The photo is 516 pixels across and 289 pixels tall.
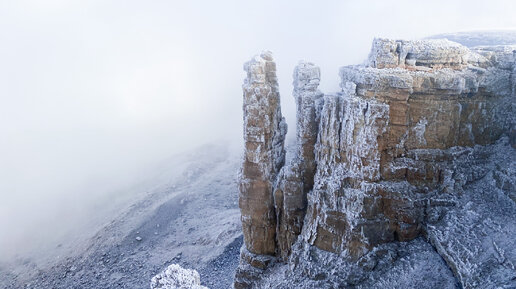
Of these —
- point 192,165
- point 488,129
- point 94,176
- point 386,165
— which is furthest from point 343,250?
point 94,176

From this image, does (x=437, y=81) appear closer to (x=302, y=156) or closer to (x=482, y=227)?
(x=482, y=227)

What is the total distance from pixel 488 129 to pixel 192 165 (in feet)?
160


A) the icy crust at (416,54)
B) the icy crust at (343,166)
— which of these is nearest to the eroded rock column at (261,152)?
the icy crust at (343,166)

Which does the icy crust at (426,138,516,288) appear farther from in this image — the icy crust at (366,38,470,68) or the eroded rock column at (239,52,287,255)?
Result: the eroded rock column at (239,52,287,255)

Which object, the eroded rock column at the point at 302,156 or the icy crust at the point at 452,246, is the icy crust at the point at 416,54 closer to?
the eroded rock column at the point at 302,156

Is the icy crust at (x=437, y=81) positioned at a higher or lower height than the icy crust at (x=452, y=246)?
higher

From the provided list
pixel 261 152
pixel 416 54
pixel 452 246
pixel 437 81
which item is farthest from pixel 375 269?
pixel 416 54

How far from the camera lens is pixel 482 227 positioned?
1496 cm

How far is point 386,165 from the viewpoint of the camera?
17422 mm

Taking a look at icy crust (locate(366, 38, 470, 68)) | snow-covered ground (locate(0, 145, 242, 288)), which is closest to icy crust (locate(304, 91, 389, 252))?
icy crust (locate(366, 38, 470, 68))

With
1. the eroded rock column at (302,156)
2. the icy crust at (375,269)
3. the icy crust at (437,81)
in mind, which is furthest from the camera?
the eroded rock column at (302,156)

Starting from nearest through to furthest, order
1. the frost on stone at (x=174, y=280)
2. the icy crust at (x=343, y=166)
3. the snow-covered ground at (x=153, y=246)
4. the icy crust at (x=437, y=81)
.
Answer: the frost on stone at (x=174, y=280) → the icy crust at (x=437, y=81) → the icy crust at (x=343, y=166) → the snow-covered ground at (x=153, y=246)

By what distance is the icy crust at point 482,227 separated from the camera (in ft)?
43.4

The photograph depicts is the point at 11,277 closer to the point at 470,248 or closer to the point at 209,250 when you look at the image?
the point at 209,250
